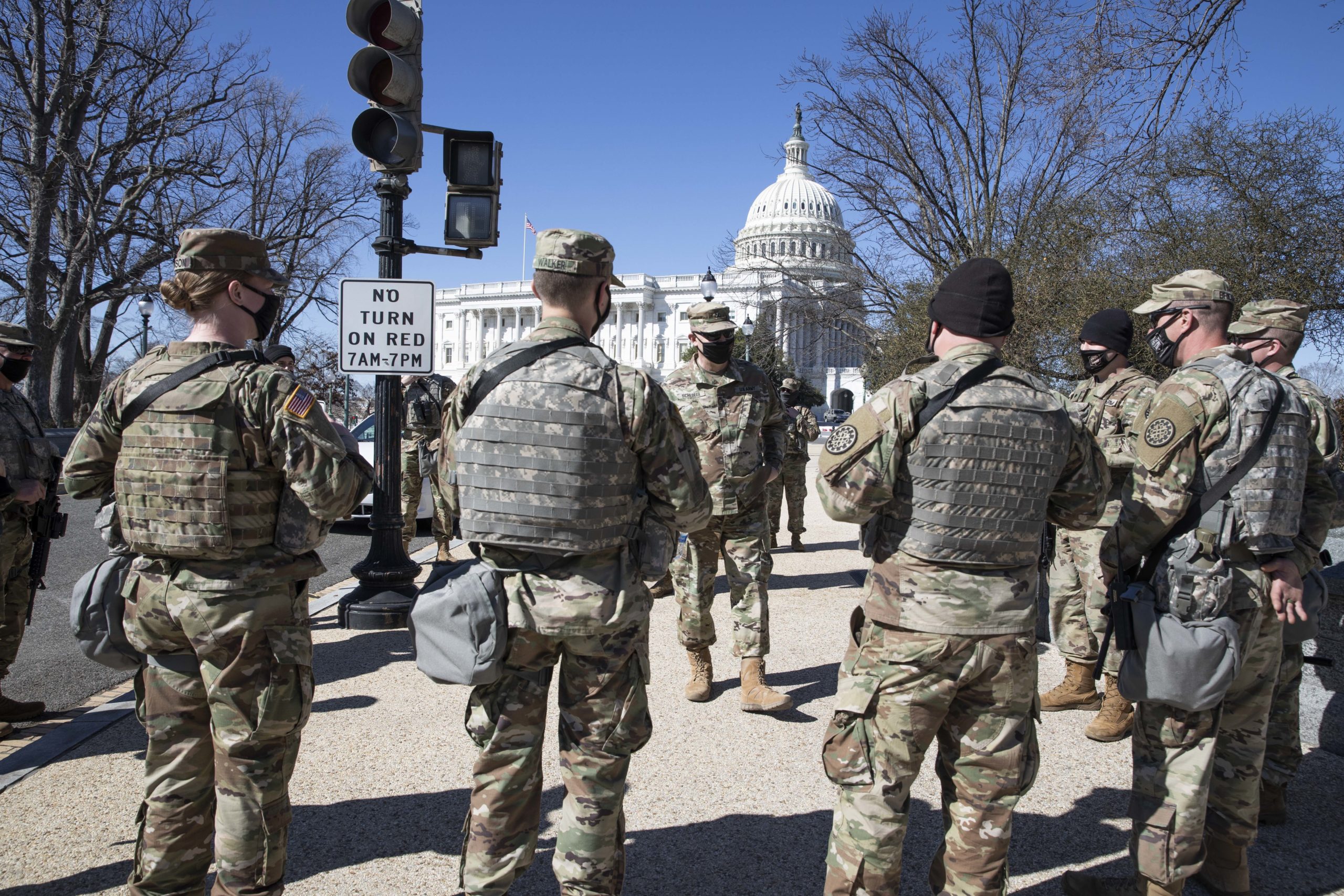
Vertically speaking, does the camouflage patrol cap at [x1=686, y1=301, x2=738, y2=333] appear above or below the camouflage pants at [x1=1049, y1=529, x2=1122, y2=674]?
above

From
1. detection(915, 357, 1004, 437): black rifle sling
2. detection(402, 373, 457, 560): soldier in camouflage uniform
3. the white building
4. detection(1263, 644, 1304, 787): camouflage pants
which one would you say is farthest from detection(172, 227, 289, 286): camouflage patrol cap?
the white building

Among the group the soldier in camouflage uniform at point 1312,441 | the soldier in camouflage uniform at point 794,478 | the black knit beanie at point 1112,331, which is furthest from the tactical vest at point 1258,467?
the soldier in camouflage uniform at point 794,478

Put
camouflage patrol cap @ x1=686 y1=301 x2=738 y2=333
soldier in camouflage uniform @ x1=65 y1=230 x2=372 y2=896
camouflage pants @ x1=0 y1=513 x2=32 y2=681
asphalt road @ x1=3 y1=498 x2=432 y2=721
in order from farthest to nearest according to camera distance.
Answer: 1. asphalt road @ x1=3 y1=498 x2=432 y2=721
2. camouflage patrol cap @ x1=686 y1=301 x2=738 y2=333
3. camouflage pants @ x1=0 y1=513 x2=32 y2=681
4. soldier in camouflage uniform @ x1=65 y1=230 x2=372 y2=896

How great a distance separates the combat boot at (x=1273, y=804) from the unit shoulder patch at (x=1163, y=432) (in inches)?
70.9

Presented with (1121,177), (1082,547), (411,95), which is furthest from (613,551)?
(1121,177)

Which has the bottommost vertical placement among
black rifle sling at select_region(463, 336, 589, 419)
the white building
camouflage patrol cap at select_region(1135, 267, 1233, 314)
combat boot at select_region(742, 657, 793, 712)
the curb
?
the curb

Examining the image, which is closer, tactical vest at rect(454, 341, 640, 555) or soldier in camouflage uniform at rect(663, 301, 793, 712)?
tactical vest at rect(454, 341, 640, 555)

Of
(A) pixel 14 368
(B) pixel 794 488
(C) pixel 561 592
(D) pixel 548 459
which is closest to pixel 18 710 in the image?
(A) pixel 14 368

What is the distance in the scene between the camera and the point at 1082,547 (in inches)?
215

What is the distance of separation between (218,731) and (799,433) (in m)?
9.90

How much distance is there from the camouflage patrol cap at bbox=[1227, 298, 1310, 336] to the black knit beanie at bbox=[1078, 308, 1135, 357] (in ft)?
3.15

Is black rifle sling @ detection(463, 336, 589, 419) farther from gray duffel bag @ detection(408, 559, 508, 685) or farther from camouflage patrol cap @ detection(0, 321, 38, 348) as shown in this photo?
camouflage patrol cap @ detection(0, 321, 38, 348)

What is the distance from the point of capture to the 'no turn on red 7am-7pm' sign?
651 cm

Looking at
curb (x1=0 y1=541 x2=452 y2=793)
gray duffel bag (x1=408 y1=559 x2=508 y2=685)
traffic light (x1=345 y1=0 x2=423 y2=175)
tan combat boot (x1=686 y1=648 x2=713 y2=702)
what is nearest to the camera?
gray duffel bag (x1=408 y1=559 x2=508 y2=685)
